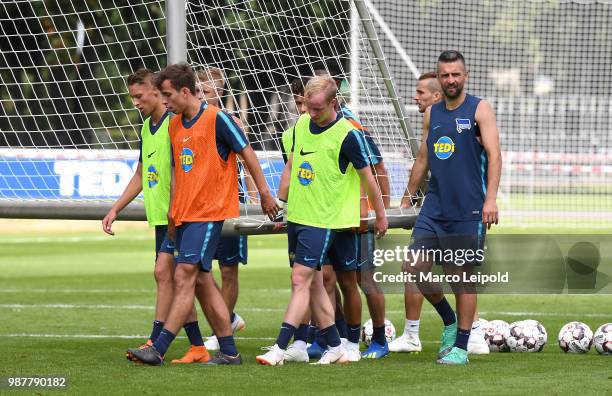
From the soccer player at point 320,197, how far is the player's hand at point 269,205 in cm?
24

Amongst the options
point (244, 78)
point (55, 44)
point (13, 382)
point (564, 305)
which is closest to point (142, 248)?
point (55, 44)

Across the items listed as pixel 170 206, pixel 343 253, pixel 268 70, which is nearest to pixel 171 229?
pixel 170 206

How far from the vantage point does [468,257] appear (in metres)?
9.02

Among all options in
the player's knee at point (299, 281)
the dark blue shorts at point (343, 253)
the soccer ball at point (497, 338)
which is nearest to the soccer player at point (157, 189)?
the player's knee at point (299, 281)

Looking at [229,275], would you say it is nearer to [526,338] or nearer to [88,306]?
[526,338]

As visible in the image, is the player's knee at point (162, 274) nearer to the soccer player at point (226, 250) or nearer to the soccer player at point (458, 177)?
the soccer player at point (226, 250)

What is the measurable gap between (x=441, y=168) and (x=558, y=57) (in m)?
23.2

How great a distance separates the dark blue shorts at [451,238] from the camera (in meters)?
9.03

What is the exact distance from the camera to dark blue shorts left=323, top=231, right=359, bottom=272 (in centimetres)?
941

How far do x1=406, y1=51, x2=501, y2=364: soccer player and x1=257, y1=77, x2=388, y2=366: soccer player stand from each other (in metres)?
0.42

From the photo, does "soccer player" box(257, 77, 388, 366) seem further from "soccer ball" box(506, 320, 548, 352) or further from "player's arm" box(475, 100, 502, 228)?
"soccer ball" box(506, 320, 548, 352)

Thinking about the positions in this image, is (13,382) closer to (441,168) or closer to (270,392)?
(270,392)

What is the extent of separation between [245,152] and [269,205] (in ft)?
1.27

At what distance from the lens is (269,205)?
8844 millimetres
